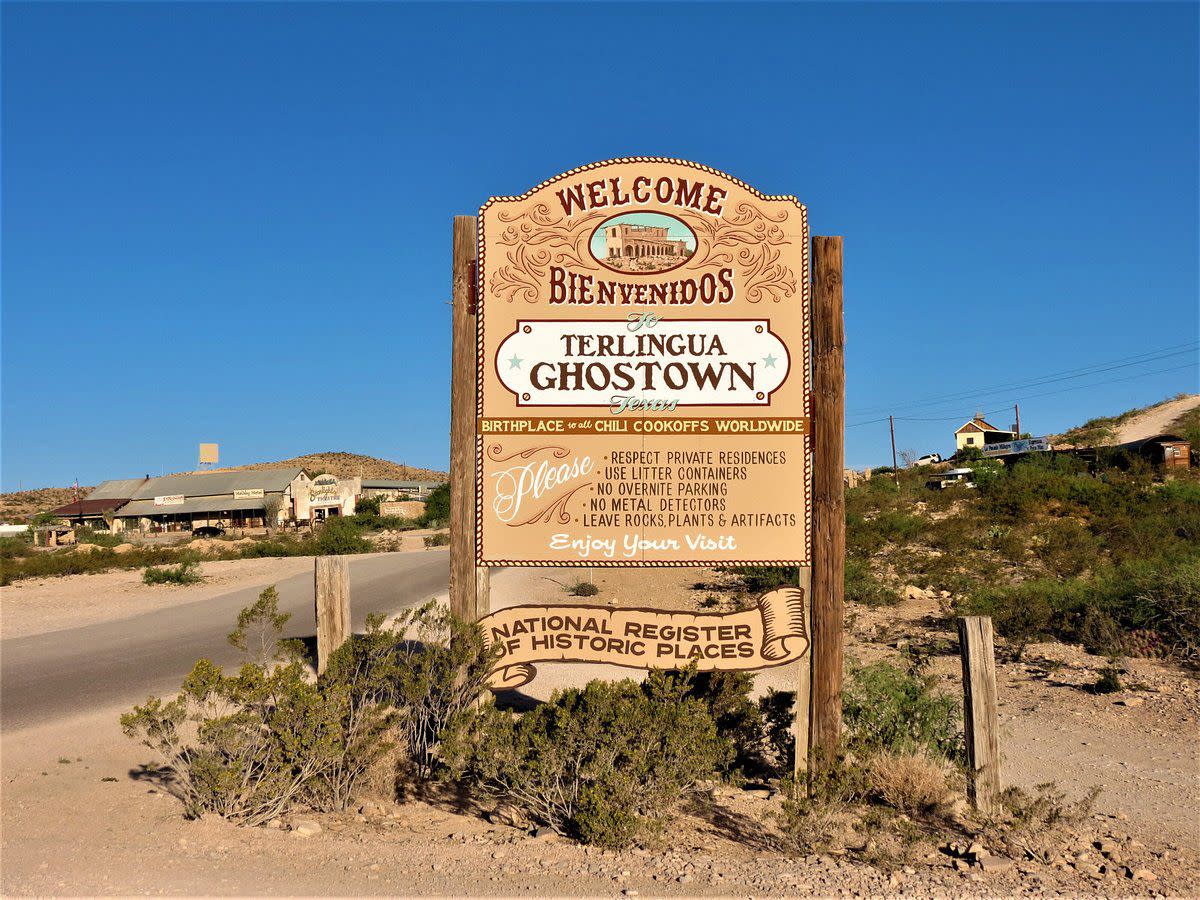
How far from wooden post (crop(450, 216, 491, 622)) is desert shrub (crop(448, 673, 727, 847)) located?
1.18 meters

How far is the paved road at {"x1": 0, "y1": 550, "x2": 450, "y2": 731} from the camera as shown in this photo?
10117 millimetres

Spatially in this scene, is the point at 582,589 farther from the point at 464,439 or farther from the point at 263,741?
the point at 263,741

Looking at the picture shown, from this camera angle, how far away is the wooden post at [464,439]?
7.26 meters

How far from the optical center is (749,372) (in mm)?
7344

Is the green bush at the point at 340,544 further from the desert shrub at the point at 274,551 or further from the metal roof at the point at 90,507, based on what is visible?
the metal roof at the point at 90,507

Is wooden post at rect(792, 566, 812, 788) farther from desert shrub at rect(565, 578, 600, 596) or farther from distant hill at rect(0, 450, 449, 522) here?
distant hill at rect(0, 450, 449, 522)

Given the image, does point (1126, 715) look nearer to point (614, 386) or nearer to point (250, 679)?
point (614, 386)

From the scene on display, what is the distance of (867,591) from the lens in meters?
16.7

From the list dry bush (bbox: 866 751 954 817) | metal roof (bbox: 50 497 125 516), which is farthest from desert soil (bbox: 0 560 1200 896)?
metal roof (bbox: 50 497 125 516)

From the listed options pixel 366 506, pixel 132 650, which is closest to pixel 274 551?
pixel 132 650

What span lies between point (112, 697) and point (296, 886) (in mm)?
6311

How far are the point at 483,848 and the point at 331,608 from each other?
2.37m

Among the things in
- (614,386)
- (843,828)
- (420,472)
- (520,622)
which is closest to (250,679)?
(520,622)

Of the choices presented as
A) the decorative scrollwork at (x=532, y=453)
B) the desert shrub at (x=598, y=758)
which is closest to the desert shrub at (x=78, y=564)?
the decorative scrollwork at (x=532, y=453)
